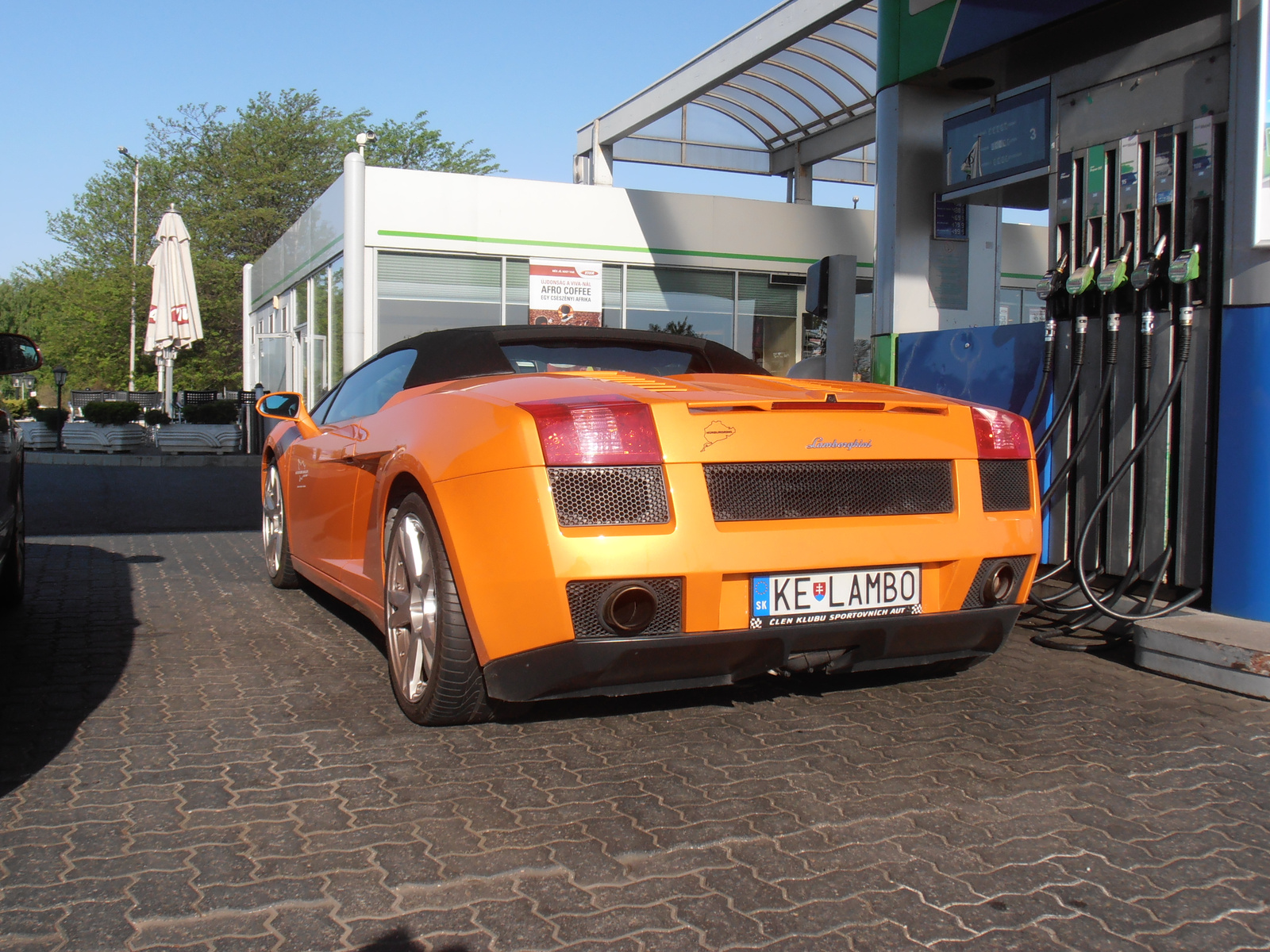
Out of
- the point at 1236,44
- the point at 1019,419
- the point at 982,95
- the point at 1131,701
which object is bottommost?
the point at 1131,701

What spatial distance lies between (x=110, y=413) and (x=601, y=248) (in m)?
9.33

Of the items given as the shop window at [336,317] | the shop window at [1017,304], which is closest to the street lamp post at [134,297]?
the shop window at [336,317]

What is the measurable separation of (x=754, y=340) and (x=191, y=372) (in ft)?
144

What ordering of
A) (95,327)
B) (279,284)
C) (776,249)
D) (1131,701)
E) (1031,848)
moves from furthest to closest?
(95,327) → (279,284) → (776,249) → (1131,701) → (1031,848)

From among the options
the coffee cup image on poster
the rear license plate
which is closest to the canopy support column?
the coffee cup image on poster

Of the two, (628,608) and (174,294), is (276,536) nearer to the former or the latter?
(628,608)

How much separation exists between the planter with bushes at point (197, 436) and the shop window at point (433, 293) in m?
4.10

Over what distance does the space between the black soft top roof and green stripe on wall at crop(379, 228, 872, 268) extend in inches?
516

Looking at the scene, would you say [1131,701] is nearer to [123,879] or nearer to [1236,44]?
[1236,44]

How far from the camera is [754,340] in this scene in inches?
781

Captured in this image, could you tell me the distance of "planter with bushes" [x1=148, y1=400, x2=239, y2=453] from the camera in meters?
19.5

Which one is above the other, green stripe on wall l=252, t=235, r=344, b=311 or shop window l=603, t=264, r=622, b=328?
green stripe on wall l=252, t=235, r=344, b=311

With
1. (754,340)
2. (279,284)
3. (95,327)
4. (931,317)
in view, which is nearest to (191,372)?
(95,327)

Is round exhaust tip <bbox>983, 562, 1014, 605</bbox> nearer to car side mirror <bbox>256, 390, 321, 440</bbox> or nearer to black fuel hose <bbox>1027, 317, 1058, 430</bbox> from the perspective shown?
black fuel hose <bbox>1027, 317, 1058, 430</bbox>
